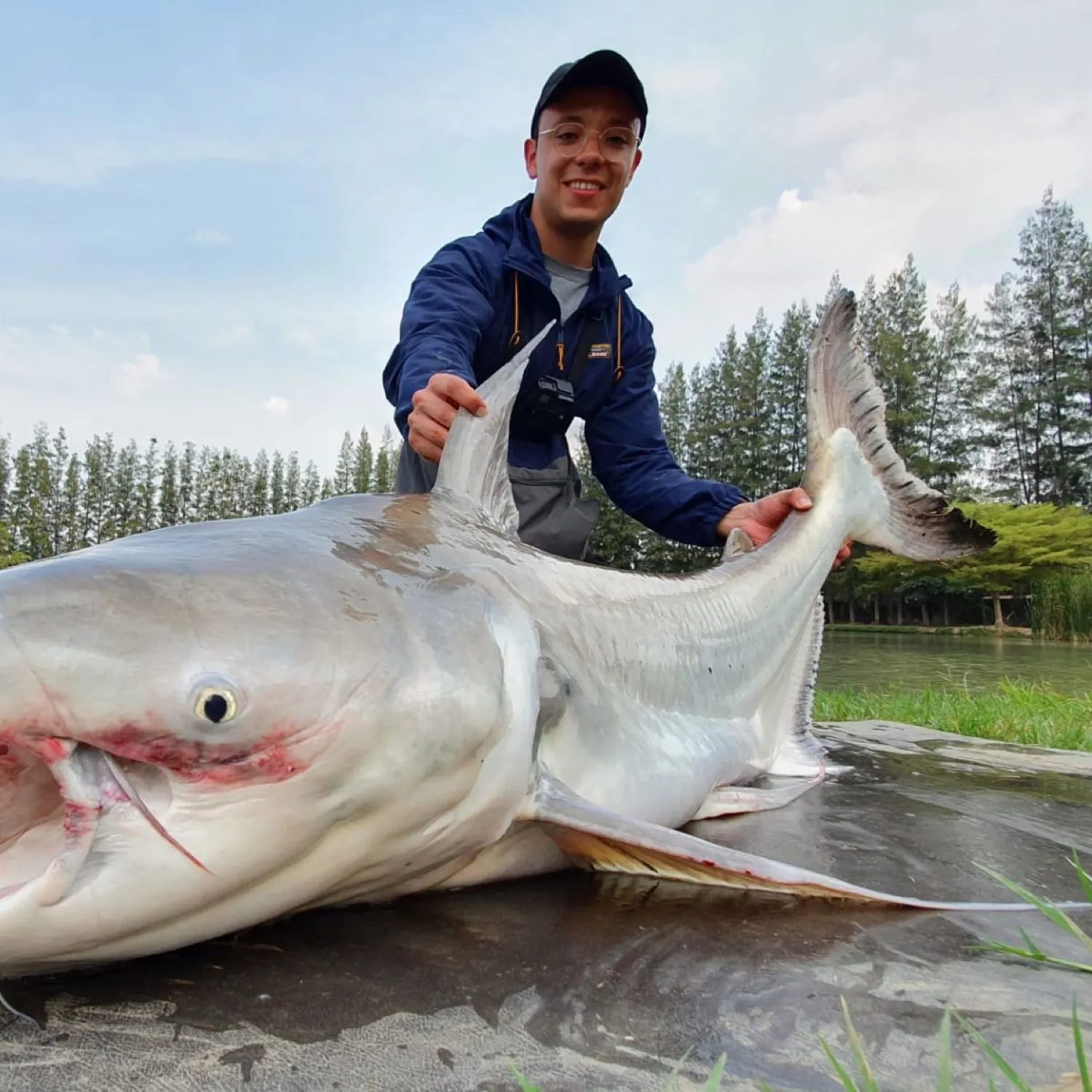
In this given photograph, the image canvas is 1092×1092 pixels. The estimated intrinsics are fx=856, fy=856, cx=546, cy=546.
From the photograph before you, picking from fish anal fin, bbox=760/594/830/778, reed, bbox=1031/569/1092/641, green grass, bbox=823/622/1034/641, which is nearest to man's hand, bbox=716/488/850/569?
fish anal fin, bbox=760/594/830/778

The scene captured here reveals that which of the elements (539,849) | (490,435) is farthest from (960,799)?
(490,435)

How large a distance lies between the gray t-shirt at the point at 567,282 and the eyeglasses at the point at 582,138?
0.42 m

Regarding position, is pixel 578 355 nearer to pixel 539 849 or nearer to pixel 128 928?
pixel 539 849

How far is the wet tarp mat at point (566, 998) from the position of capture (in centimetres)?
79

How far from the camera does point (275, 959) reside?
3.32 feet

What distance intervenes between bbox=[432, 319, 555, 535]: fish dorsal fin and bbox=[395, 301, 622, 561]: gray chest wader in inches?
56.9

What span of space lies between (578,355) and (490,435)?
172 centimetres

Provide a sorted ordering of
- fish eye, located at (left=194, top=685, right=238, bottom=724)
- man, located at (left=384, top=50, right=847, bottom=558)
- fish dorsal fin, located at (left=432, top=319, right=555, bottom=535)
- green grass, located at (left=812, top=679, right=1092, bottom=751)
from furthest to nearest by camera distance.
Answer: green grass, located at (left=812, top=679, right=1092, bottom=751) < man, located at (left=384, top=50, right=847, bottom=558) < fish dorsal fin, located at (left=432, top=319, right=555, bottom=535) < fish eye, located at (left=194, top=685, right=238, bottom=724)

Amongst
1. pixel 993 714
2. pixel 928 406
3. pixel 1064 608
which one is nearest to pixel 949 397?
pixel 928 406

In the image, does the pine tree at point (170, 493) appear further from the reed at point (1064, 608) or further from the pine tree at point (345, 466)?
the reed at point (1064, 608)

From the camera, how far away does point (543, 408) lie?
11.4 feet

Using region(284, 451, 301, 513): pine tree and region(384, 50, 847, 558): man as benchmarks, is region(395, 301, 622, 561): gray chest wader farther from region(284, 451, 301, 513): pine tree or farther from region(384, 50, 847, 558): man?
region(284, 451, 301, 513): pine tree

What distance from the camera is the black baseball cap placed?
3.17 meters

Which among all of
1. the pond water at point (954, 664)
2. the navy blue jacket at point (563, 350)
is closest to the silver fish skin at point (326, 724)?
the navy blue jacket at point (563, 350)
